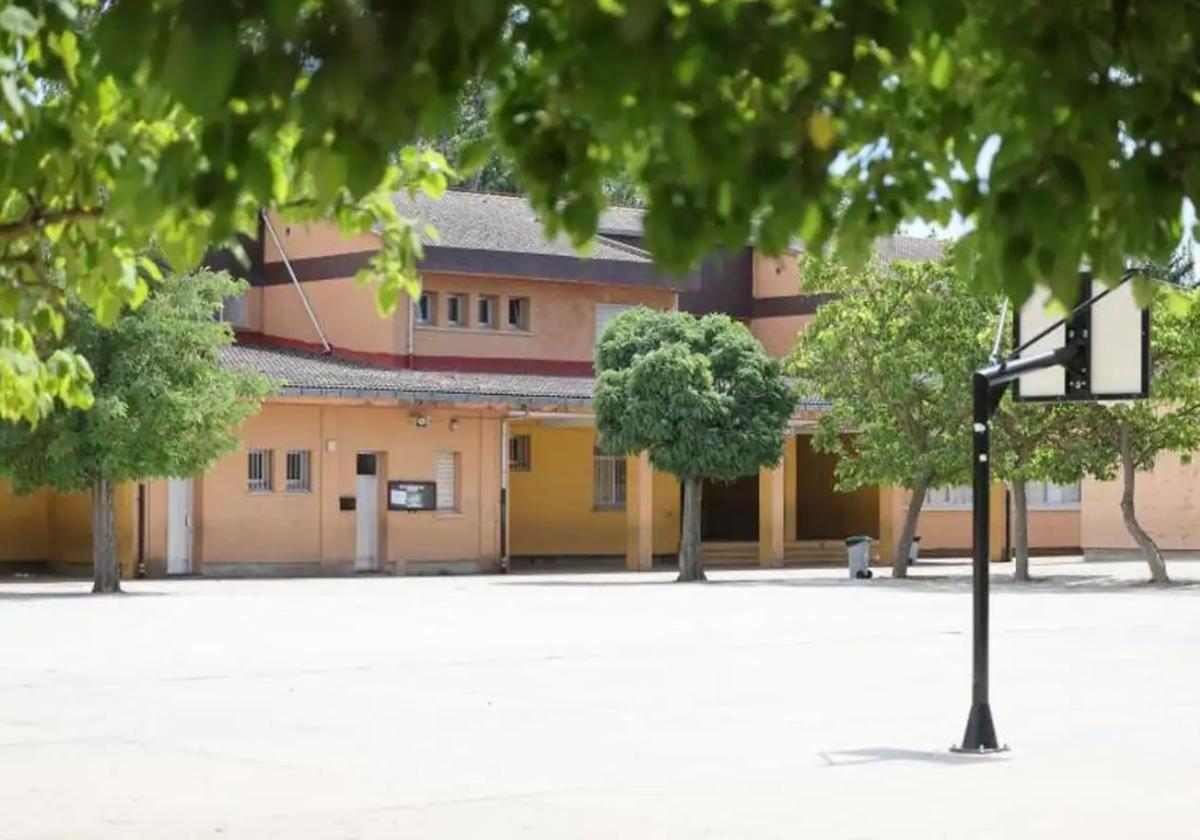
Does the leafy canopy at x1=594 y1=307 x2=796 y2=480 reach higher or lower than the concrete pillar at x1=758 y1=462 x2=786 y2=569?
higher

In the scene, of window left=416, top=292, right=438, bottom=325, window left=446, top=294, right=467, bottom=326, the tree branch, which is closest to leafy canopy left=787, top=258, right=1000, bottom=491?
window left=446, top=294, right=467, bottom=326

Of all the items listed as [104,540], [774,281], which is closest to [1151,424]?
[104,540]

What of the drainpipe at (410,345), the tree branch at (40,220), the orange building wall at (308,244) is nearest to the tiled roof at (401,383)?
the drainpipe at (410,345)

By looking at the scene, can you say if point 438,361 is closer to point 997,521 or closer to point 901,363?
point 901,363

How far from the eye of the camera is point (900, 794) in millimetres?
11992

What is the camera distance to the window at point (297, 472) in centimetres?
4231

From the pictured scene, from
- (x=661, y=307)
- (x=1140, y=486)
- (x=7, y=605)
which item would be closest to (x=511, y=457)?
(x=661, y=307)

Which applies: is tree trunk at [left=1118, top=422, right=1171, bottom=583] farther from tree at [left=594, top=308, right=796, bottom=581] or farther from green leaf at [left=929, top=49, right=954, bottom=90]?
green leaf at [left=929, top=49, right=954, bottom=90]

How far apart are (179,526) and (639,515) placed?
1019 cm

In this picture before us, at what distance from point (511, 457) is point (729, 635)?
23366 mm

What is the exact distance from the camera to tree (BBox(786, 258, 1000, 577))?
38.9 m

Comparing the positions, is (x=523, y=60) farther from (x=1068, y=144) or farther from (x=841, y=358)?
(x=841, y=358)

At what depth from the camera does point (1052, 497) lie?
54.0m

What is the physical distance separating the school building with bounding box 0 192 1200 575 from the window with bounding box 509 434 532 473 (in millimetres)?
37
